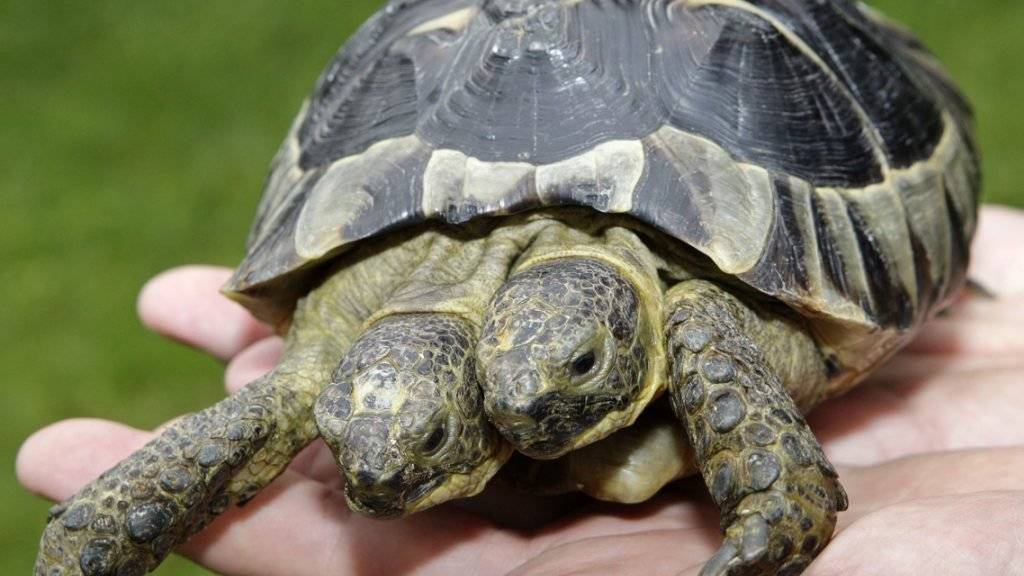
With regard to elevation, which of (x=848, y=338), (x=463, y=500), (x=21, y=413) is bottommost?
(x=21, y=413)

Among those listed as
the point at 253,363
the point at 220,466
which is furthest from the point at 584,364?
the point at 253,363

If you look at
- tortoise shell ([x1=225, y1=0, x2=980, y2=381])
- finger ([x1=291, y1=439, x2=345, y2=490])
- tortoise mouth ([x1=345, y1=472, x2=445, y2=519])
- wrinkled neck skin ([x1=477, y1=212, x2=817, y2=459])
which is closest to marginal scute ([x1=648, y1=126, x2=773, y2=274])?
tortoise shell ([x1=225, y1=0, x2=980, y2=381])

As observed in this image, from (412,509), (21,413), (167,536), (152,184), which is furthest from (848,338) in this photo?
(152,184)

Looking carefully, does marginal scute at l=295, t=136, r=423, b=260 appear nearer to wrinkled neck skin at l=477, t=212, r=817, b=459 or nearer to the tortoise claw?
wrinkled neck skin at l=477, t=212, r=817, b=459

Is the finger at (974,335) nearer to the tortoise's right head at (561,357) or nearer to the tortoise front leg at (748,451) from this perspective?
the tortoise front leg at (748,451)

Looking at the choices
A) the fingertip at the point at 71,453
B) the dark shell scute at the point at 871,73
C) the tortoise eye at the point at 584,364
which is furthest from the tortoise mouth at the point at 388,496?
the dark shell scute at the point at 871,73

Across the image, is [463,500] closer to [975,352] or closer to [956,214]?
[956,214]
